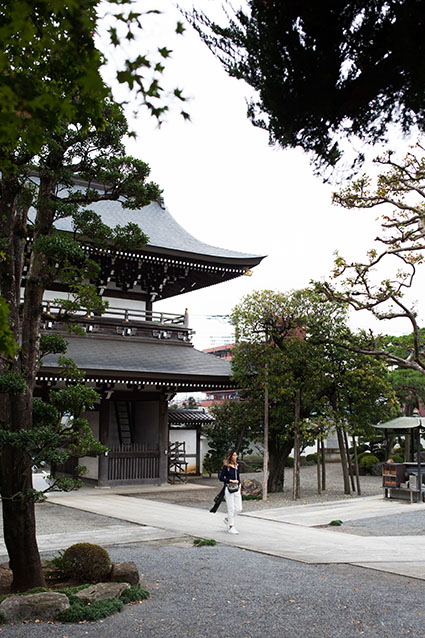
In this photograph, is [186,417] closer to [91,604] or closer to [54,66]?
[91,604]

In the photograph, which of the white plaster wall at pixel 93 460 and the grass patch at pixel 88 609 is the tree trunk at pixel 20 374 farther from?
the white plaster wall at pixel 93 460

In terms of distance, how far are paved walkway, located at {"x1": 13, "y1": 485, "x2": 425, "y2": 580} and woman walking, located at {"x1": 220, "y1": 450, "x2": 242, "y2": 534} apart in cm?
29

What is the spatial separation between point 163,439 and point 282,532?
839cm

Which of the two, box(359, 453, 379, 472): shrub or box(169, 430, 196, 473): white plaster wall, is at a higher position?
box(169, 430, 196, 473): white plaster wall

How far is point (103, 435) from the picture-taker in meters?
18.0

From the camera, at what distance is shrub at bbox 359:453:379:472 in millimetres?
26000

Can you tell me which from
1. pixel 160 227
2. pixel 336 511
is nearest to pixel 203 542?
pixel 336 511

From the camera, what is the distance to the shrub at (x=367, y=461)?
1024 inches

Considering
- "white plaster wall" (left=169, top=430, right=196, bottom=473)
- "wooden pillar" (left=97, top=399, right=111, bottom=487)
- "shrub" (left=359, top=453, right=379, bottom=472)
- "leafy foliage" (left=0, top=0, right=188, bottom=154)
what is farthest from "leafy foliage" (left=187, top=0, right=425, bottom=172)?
"shrub" (left=359, top=453, right=379, bottom=472)

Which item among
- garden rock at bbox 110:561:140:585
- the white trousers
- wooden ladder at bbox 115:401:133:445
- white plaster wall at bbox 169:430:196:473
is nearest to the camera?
garden rock at bbox 110:561:140:585

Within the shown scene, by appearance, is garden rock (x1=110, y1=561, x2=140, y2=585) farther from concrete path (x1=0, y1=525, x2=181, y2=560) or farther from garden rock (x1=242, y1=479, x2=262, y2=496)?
garden rock (x1=242, y1=479, x2=262, y2=496)

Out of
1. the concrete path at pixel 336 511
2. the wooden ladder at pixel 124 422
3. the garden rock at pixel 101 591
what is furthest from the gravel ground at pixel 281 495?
the garden rock at pixel 101 591

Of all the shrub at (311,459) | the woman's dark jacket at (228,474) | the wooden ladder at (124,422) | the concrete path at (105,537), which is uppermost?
the wooden ladder at (124,422)

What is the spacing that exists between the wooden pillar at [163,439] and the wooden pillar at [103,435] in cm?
178
